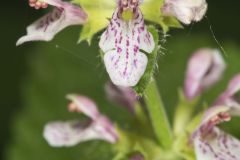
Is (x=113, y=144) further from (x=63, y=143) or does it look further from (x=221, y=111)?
(x=221, y=111)

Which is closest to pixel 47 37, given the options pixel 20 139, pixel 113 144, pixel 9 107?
pixel 113 144

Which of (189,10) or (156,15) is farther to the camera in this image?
(156,15)

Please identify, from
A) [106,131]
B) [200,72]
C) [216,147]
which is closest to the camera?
[216,147]

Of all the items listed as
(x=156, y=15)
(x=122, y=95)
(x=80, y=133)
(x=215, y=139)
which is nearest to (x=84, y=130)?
(x=80, y=133)

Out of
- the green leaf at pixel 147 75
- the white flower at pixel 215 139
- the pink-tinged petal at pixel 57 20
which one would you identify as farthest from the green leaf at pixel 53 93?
the green leaf at pixel 147 75

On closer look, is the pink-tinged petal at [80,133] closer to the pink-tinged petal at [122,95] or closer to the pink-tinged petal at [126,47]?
the pink-tinged petal at [122,95]

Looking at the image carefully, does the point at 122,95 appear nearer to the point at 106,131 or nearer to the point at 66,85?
the point at 106,131
